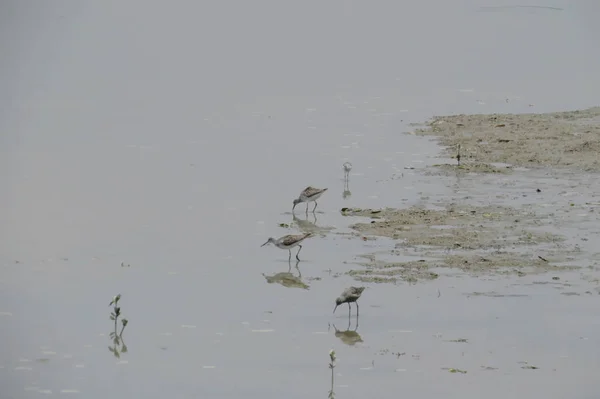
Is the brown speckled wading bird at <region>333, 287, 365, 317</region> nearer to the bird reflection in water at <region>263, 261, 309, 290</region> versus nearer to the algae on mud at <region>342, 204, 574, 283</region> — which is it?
the algae on mud at <region>342, 204, 574, 283</region>

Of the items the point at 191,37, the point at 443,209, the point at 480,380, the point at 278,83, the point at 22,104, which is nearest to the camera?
the point at 480,380

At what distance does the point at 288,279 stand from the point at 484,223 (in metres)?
3.20

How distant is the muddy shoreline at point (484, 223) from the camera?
46.8 feet

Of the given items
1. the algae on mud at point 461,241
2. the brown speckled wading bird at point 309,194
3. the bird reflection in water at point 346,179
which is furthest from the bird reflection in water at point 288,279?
the bird reflection in water at point 346,179

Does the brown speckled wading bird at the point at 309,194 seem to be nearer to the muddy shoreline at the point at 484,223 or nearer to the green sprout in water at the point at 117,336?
the muddy shoreline at the point at 484,223

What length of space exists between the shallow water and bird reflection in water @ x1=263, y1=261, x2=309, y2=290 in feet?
0.50

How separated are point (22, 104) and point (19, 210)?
938cm

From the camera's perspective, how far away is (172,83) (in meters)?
29.1

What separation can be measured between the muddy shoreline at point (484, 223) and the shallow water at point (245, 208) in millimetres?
386

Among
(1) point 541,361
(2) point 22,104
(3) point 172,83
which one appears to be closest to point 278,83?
(3) point 172,83

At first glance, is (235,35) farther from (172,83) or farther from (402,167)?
(402,167)

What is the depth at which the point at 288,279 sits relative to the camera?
1438 cm

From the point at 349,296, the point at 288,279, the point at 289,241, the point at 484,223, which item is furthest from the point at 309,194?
the point at 349,296

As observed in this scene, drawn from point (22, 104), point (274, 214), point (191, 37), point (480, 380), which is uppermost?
point (191, 37)
